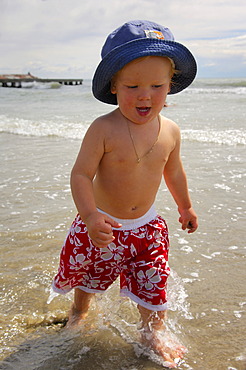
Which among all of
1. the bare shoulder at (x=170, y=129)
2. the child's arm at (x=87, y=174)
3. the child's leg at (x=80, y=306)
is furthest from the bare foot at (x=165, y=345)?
the bare shoulder at (x=170, y=129)

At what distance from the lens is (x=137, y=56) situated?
1812 mm

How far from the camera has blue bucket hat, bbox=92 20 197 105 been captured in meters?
1.83

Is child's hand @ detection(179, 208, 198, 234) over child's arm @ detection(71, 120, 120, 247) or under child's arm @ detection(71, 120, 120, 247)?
under

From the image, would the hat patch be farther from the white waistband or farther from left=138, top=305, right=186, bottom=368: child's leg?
left=138, top=305, right=186, bottom=368: child's leg

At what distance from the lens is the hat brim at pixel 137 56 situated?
183 cm

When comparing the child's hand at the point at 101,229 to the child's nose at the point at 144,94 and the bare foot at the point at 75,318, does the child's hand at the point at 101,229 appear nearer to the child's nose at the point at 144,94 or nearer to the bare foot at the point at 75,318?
the child's nose at the point at 144,94

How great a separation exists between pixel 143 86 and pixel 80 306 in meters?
1.34

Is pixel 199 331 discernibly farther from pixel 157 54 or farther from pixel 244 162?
pixel 244 162

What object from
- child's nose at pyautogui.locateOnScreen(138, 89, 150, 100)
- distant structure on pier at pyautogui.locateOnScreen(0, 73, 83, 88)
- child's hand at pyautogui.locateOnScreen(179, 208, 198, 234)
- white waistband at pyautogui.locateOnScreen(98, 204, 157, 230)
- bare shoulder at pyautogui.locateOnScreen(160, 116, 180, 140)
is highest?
child's nose at pyautogui.locateOnScreen(138, 89, 150, 100)

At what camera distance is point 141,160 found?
2.14 metres

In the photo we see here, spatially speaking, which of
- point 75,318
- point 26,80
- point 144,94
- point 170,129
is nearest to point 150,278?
point 75,318

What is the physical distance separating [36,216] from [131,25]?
2.48 m

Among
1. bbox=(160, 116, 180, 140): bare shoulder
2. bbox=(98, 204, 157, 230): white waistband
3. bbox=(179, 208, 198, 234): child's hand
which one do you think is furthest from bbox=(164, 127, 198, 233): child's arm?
bbox=(98, 204, 157, 230): white waistband

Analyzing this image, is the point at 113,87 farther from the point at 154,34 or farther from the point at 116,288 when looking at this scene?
the point at 116,288
